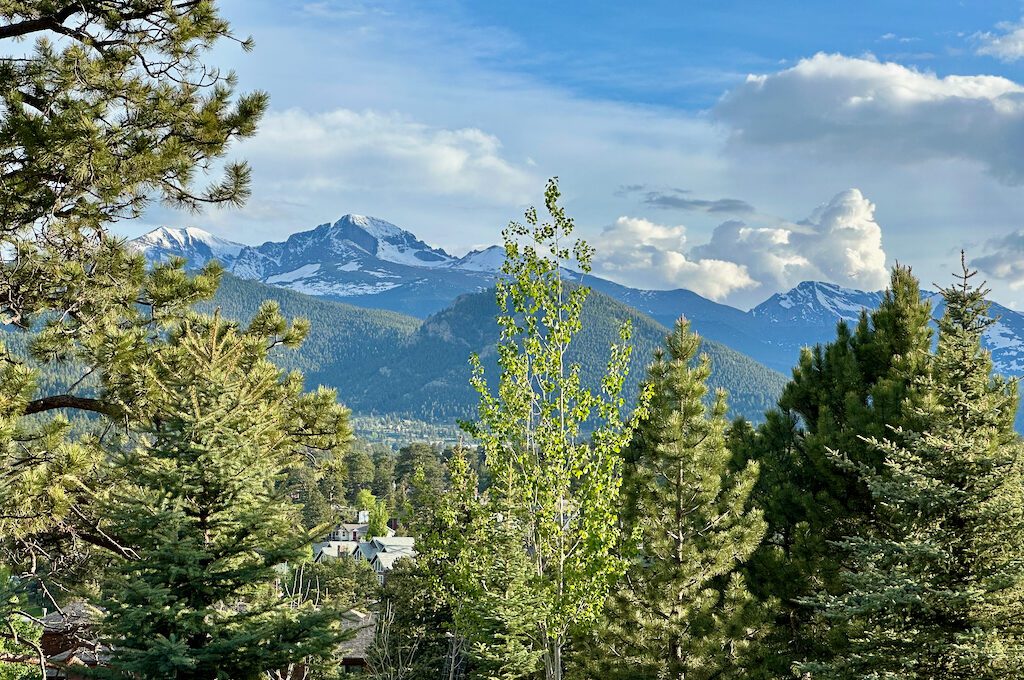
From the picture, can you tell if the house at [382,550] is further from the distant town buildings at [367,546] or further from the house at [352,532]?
the house at [352,532]

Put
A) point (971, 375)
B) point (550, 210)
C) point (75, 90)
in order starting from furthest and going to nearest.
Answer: point (550, 210) → point (971, 375) → point (75, 90)

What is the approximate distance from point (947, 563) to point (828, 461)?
5210 millimetres

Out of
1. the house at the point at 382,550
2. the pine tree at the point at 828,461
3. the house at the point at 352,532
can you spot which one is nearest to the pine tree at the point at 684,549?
the pine tree at the point at 828,461

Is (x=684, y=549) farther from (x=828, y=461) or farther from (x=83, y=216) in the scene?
(x=83, y=216)

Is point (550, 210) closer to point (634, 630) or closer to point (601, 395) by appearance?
point (601, 395)

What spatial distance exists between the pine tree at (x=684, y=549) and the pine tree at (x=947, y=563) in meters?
4.65

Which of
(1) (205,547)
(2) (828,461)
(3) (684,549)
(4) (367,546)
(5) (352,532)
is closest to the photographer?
(1) (205,547)

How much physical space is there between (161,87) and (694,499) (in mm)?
12264

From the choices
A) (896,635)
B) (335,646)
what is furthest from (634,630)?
(335,646)

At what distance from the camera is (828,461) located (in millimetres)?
16391

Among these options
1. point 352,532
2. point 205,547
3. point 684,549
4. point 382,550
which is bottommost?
point 352,532

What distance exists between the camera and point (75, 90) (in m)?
10.2

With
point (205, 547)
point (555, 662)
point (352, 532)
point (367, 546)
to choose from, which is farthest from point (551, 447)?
point (352, 532)

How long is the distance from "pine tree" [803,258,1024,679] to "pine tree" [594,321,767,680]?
4.65m
